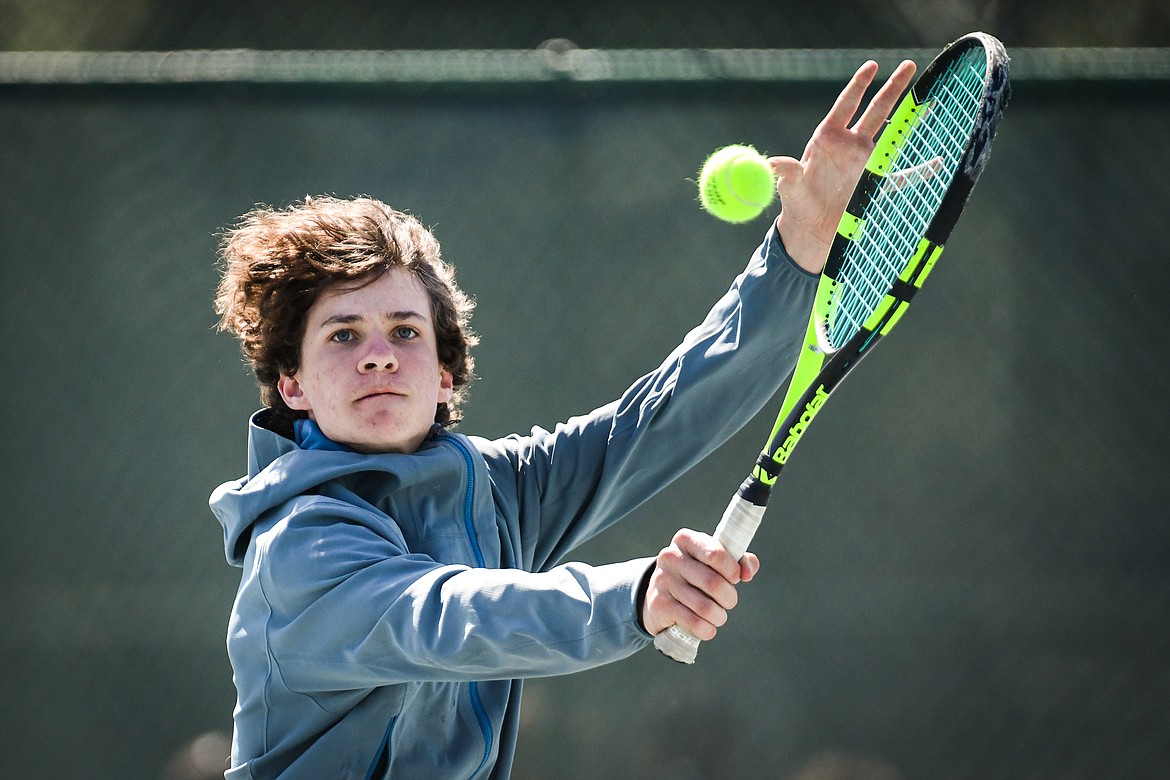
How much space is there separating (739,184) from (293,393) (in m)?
0.71

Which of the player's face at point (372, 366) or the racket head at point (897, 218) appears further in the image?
the player's face at point (372, 366)

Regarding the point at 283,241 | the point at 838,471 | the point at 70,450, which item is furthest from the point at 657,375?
the point at 70,450

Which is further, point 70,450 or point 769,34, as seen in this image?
Result: point 769,34

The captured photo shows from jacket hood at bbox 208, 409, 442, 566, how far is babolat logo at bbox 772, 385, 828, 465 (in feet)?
1.51

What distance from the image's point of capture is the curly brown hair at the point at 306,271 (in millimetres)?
1773

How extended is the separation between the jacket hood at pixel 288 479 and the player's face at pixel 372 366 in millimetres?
56

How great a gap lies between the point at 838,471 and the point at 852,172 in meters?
1.41

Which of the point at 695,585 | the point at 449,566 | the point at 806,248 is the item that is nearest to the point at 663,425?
the point at 806,248

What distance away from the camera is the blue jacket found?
4.43ft

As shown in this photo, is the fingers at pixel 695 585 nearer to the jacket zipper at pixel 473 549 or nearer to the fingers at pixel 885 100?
the jacket zipper at pixel 473 549

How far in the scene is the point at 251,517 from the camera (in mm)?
1601

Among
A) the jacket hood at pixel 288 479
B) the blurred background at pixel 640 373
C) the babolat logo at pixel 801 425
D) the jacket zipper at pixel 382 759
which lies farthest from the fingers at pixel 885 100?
the blurred background at pixel 640 373

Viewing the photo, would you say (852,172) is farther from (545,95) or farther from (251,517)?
(545,95)

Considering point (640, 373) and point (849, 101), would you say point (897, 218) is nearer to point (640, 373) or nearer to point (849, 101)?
point (849, 101)
